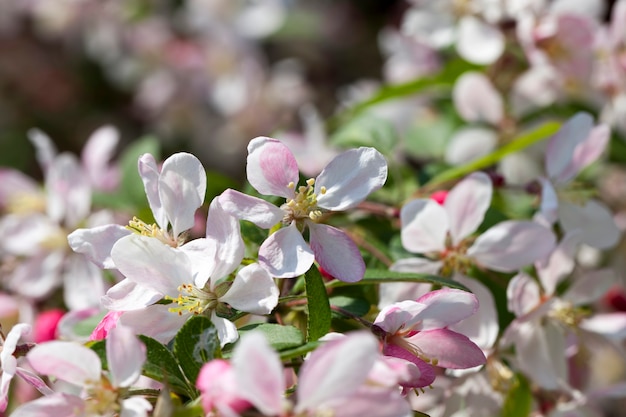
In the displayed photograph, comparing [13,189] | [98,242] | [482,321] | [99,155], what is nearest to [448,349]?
[482,321]

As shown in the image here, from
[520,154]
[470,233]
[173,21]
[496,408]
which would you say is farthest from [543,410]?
[173,21]

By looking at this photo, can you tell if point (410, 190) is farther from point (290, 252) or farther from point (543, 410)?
point (290, 252)

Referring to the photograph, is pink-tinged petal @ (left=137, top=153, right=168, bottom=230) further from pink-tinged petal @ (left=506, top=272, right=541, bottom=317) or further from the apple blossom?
pink-tinged petal @ (left=506, top=272, right=541, bottom=317)

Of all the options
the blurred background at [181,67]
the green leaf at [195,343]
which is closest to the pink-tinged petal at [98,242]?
the green leaf at [195,343]

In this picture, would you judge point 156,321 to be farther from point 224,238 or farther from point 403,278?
point 403,278

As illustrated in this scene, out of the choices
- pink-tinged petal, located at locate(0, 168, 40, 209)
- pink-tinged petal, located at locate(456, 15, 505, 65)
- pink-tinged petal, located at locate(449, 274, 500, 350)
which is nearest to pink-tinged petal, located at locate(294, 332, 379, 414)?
pink-tinged petal, located at locate(449, 274, 500, 350)

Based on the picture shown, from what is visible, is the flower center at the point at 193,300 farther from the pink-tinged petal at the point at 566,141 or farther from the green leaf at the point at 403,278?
the pink-tinged petal at the point at 566,141
